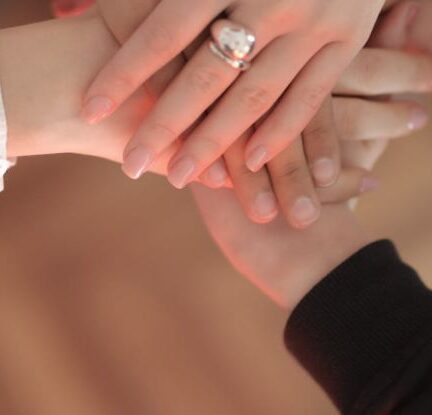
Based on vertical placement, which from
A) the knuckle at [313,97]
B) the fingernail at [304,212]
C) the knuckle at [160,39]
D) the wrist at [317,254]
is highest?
the knuckle at [160,39]

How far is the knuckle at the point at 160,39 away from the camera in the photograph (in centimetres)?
64

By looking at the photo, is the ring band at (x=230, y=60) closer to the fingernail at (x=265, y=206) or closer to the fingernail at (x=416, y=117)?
the fingernail at (x=265, y=206)

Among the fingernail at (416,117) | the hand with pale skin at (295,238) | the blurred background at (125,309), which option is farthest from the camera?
the blurred background at (125,309)

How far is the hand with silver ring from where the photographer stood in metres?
0.65

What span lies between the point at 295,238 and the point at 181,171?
0.16 m

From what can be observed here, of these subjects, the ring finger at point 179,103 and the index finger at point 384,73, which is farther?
the index finger at point 384,73

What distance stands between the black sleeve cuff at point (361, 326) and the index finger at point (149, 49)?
10.5 inches

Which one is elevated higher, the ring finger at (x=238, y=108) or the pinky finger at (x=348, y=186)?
the ring finger at (x=238, y=108)

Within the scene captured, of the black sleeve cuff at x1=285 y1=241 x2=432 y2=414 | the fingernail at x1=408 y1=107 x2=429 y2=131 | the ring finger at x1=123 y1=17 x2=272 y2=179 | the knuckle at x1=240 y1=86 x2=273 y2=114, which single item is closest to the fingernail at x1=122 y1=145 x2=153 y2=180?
the ring finger at x1=123 y1=17 x2=272 y2=179

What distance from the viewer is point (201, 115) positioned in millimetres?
702

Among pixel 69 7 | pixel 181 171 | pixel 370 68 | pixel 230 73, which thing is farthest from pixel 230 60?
pixel 69 7

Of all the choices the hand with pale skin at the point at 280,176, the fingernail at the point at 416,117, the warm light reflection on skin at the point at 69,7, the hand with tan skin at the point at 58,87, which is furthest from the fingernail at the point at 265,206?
the warm light reflection on skin at the point at 69,7

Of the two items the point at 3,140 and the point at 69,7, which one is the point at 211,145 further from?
the point at 69,7

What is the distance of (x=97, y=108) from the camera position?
0.66m
